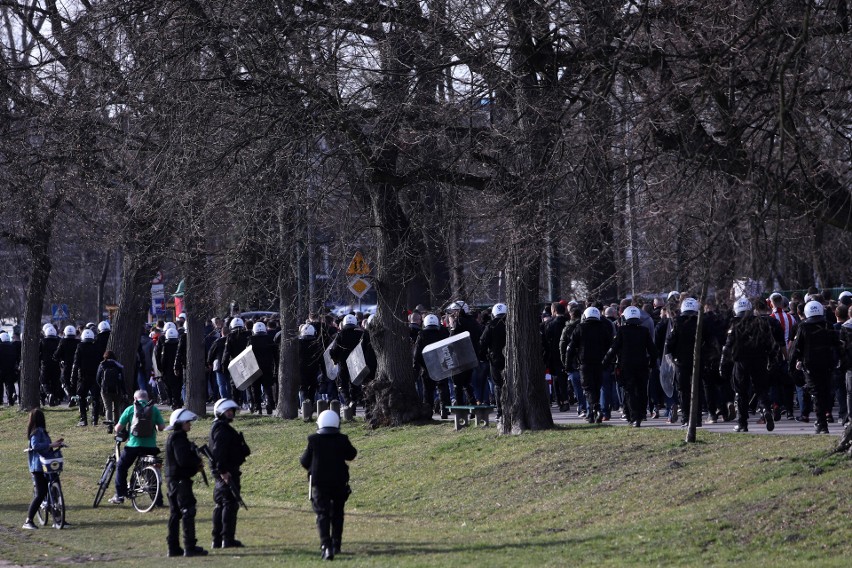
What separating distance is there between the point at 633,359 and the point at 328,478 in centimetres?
785

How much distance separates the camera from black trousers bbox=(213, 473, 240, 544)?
1432cm

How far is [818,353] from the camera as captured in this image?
56.7 feet

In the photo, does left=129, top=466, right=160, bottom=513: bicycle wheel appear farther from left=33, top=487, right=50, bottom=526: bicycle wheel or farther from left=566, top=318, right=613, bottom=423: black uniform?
left=566, top=318, right=613, bottom=423: black uniform

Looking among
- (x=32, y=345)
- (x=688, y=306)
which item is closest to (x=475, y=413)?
(x=688, y=306)

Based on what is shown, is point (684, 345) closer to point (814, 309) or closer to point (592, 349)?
point (592, 349)

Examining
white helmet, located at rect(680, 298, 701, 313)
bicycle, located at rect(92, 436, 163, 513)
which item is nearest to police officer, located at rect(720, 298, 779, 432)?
white helmet, located at rect(680, 298, 701, 313)

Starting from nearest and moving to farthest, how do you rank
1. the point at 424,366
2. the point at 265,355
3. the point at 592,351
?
the point at 592,351, the point at 424,366, the point at 265,355

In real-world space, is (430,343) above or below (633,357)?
above

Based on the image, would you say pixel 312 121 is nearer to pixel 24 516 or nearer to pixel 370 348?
pixel 24 516

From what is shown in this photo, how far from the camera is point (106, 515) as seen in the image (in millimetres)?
18078

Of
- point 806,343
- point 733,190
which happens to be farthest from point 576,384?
point 733,190

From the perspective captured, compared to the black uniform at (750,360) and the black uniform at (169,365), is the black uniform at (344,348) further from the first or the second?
the black uniform at (750,360)

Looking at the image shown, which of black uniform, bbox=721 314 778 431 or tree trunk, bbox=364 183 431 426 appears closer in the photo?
black uniform, bbox=721 314 778 431

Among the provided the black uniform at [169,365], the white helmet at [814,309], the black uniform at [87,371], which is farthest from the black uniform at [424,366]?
the black uniform at [87,371]
